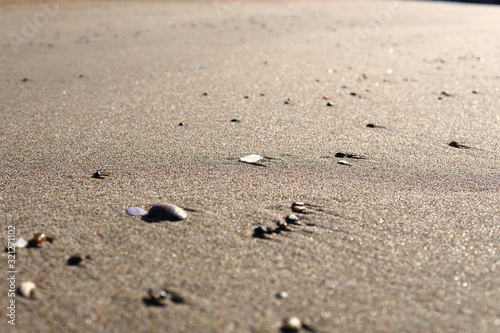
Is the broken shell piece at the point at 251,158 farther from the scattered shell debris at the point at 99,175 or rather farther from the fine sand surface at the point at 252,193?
the scattered shell debris at the point at 99,175

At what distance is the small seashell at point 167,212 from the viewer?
5.44 feet

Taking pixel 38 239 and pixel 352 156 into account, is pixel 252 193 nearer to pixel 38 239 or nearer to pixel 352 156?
pixel 352 156

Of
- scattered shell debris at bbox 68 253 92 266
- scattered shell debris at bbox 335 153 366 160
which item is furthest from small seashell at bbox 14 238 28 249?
scattered shell debris at bbox 335 153 366 160

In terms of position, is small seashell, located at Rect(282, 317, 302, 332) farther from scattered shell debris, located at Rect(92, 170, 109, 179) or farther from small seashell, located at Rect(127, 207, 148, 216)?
scattered shell debris, located at Rect(92, 170, 109, 179)

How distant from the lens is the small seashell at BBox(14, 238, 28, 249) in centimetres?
146

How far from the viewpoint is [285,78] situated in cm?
406

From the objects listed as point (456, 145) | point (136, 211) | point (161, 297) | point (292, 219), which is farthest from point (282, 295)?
point (456, 145)

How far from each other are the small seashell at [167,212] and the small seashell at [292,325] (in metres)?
0.63

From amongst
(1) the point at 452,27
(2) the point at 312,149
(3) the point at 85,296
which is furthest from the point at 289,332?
(1) the point at 452,27

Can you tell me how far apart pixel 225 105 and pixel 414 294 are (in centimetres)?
214

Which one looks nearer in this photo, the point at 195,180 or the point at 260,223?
the point at 260,223

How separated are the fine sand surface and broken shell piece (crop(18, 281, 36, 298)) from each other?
0.02m

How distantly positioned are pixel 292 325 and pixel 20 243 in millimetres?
894

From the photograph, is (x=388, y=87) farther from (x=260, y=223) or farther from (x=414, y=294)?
(x=414, y=294)
